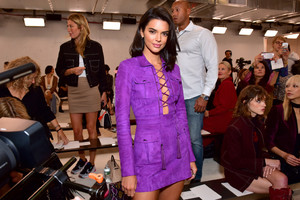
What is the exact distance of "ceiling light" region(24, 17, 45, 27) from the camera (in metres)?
7.21

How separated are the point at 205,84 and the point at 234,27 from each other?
8832 mm

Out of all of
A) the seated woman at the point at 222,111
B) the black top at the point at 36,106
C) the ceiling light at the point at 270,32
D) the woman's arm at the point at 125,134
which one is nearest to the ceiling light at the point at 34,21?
the black top at the point at 36,106

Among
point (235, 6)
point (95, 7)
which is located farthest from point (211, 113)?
point (95, 7)

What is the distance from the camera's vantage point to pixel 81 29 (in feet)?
8.06

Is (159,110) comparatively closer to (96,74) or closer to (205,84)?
(205,84)

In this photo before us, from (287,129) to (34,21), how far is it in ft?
23.7

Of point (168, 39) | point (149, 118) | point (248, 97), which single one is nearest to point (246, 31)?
point (248, 97)

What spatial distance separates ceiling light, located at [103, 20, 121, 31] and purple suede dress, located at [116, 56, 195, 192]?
282 inches

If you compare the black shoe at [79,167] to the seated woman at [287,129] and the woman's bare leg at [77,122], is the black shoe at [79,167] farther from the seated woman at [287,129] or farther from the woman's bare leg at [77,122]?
the seated woman at [287,129]

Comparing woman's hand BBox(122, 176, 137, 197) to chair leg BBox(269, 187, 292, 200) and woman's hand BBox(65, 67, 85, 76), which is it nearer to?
chair leg BBox(269, 187, 292, 200)

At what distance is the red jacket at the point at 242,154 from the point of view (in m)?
2.00

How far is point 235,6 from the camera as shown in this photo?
20.7ft

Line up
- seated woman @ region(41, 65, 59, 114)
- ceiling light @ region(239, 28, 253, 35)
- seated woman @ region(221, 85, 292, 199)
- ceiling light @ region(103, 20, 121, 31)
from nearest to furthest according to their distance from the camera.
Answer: seated woman @ region(221, 85, 292, 199)
seated woman @ region(41, 65, 59, 114)
ceiling light @ region(103, 20, 121, 31)
ceiling light @ region(239, 28, 253, 35)

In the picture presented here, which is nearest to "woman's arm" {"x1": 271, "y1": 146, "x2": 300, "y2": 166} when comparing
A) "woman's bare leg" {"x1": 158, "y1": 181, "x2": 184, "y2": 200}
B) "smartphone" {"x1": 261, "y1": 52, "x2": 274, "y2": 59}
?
"woman's bare leg" {"x1": 158, "y1": 181, "x2": 184, "y2": 200}
